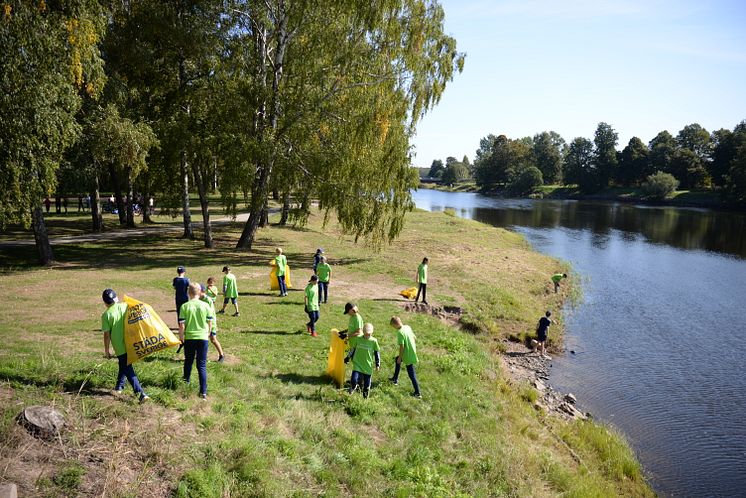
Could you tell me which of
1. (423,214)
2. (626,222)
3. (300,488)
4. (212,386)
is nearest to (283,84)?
(212,386)

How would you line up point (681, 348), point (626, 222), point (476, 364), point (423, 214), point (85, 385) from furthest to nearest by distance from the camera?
point (626, 222), point (423, 214), point (681, 348), point (476, 364), point (85, 385)

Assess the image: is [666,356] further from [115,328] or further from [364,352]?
[115,328]

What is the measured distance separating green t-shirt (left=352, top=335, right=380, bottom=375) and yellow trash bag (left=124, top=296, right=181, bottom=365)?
416 cm

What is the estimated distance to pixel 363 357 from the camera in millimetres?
11328

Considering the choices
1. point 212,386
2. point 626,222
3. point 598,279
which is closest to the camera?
point 212,386

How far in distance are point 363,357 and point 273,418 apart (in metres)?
2.55

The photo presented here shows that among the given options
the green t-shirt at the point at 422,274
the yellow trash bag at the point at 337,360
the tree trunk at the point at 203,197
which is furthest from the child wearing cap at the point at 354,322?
the tree trunk at the point at 203,197

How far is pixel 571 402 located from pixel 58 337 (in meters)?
15.6

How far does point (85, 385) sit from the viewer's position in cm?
915

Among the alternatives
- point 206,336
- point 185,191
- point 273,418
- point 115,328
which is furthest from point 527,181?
point 115,328

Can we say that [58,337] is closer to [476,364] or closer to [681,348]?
[476,364]

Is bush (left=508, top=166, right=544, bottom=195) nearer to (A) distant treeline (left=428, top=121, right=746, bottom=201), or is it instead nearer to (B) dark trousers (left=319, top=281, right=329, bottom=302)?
(A) distant treeline (left=428, top=121, right=746, bottom=201)

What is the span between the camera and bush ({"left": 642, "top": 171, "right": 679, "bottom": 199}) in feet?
333

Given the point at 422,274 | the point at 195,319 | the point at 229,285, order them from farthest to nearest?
1. the point at 422,274
2. the point at 229,285
3. the point at 195,319
